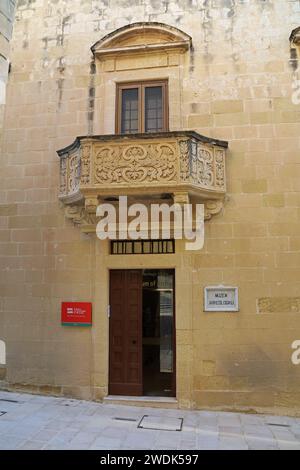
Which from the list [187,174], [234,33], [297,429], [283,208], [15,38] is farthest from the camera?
[15,38]

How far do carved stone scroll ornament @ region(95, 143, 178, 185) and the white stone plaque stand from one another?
2.22 m

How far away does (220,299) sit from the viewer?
7086 millimetres

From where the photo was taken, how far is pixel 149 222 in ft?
24.0

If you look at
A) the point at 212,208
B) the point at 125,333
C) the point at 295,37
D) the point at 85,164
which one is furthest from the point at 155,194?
the point at 295,37

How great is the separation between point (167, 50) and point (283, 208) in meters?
4.01

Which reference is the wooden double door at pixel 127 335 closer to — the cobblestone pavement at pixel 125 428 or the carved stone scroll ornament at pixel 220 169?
the cobblestone pavement at pixel 125 428

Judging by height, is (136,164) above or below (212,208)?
above

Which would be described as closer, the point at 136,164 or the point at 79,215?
the point at 136,164

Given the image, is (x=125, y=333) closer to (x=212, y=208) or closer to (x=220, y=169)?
(x=212, y=208)

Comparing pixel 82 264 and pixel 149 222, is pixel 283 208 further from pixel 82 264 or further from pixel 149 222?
pixel 82 264

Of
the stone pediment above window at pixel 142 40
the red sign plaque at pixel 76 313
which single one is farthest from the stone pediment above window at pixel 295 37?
the red sign plaque at pixel 76 313

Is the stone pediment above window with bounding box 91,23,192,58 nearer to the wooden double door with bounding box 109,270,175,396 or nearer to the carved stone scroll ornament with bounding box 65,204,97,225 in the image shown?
the carved stone scroll ornament with bounding box 65,204,97,225

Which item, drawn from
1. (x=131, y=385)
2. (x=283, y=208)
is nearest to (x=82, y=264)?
(x=131, y=385)

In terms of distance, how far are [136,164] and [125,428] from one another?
4.38 meters
